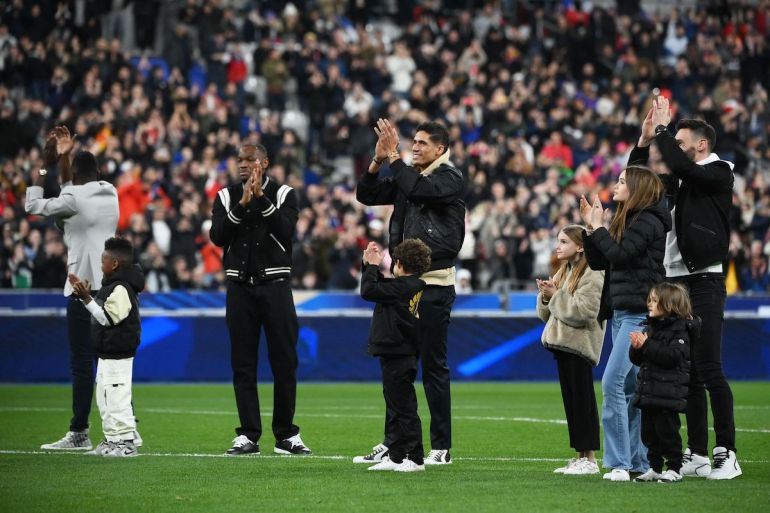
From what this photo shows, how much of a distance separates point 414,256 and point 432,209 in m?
0.81

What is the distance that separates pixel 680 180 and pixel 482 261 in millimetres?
15695

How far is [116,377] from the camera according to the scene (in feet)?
34.6

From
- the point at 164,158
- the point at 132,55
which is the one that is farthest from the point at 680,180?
the point at 132,55

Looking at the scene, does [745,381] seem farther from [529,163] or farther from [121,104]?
[121,104]

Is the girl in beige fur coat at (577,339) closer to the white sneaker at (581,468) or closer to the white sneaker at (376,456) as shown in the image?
the white sneaker at (581,468)

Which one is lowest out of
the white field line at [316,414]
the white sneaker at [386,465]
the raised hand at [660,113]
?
the white field line at [316,414]

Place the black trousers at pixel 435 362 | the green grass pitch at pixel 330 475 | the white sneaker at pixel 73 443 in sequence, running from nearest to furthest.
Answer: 1. the green grass pitch at pixel 330 475
2. the black trousers at pixel 435 362
3. the white sneaker at pixel 73 443

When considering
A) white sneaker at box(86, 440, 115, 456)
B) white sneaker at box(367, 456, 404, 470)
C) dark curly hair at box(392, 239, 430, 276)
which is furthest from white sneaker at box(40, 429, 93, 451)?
dark curly hair at box(392, 239, 430, 276)

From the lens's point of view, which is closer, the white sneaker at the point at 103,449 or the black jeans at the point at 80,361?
the white sneaker at the point at 103,449

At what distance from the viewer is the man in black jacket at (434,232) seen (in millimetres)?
9961

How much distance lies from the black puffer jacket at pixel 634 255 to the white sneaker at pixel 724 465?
1.11 meters

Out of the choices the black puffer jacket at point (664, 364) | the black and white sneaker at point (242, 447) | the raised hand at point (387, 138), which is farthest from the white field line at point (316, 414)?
the black puffer jacket at point (664, 364)

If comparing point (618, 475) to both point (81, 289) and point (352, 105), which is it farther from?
point (352, 105)

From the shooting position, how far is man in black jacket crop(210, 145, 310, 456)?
10.9 metres
